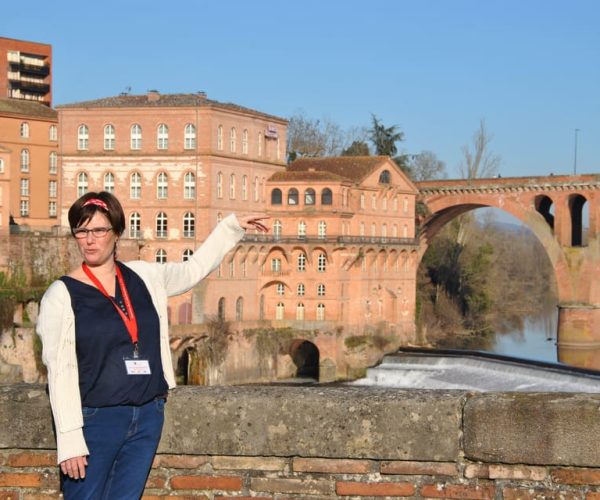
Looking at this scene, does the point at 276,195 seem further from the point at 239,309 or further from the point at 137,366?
the point at 137,366

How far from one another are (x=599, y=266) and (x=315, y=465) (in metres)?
69.5

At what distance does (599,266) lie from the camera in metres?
74.9

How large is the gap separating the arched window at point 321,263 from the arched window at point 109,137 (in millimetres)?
11195

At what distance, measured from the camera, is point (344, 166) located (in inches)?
2630

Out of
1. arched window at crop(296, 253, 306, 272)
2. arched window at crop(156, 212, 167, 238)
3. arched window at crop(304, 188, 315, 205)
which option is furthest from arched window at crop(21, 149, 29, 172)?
arched window at crop(296, 253, 306, 272)

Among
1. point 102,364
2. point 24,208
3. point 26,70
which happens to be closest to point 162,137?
point 24,208

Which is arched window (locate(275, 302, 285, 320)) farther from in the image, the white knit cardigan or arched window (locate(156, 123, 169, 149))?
the white knit cardigan

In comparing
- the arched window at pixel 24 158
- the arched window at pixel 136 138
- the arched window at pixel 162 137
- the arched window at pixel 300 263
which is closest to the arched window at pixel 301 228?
the arched window at pixel 300 263

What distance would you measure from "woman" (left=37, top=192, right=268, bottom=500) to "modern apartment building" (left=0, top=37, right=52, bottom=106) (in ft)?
296

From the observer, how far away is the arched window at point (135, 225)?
194 feet

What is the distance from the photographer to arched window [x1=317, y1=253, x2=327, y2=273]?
62688mm

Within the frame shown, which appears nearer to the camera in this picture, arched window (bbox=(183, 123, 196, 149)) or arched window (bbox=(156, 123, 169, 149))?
arched window (bbox=(183, 123, 196, 149))

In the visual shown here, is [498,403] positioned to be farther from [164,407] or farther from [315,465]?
[164,407]

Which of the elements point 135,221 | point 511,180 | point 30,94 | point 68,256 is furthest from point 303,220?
point 30,94
